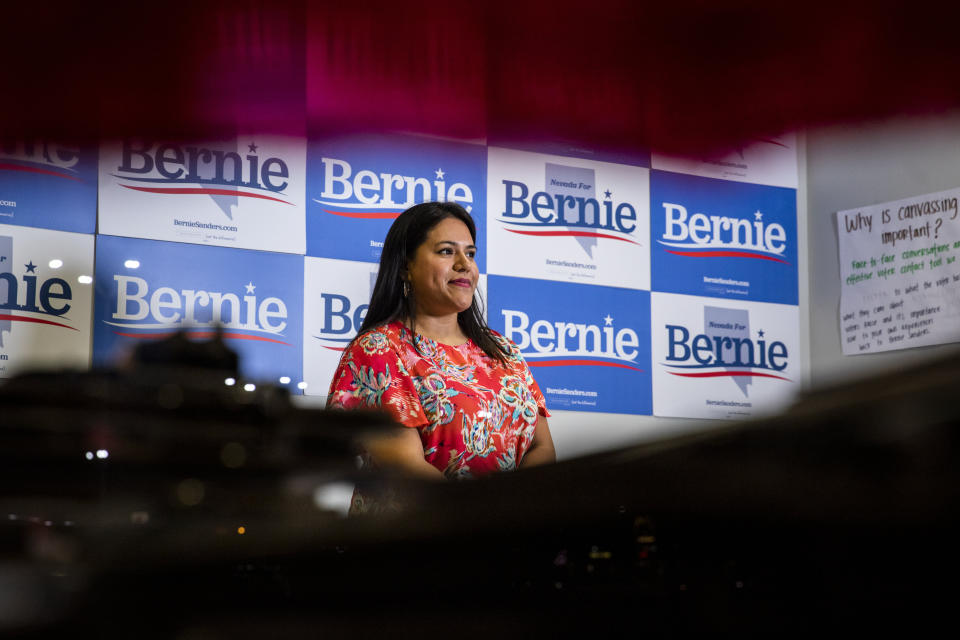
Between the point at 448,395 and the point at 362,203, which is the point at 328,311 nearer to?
the point at 362,203

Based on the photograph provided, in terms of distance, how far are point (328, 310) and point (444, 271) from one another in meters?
1.06

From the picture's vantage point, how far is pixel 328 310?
2598 mm

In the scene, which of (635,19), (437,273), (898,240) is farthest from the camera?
(898,240)

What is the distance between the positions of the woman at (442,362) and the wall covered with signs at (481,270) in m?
0.19

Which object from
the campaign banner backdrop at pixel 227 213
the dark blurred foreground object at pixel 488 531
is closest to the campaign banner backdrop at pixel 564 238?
the campaign banner backdrop at pixel 227 213

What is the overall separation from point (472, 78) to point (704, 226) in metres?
2.78

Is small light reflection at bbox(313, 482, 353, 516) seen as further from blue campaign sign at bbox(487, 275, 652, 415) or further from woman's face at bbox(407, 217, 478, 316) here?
blue campaign sign at bbox(487, 275, 652, 415)

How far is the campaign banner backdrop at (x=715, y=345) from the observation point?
3.04 meters

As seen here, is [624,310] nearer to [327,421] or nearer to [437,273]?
[437,273]

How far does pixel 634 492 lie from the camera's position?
112 millimetres

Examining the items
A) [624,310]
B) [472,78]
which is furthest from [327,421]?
[624,310]

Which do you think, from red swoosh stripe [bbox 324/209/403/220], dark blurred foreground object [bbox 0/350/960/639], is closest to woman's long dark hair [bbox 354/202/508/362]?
red swoosh stripe [bbox 324/209/403/220]

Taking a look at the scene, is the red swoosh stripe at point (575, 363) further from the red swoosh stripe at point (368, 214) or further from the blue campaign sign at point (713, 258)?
the red swoosh stripe at point (368, 214)

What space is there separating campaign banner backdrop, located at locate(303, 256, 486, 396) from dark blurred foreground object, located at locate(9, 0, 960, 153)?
7.59ft
